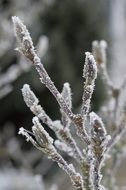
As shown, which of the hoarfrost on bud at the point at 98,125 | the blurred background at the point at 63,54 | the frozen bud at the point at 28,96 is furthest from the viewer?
the blurred background at the point at 63,54

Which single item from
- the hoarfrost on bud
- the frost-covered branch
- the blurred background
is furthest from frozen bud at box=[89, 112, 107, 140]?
the blurred background

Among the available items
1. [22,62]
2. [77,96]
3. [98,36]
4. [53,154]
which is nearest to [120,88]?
[53,154]

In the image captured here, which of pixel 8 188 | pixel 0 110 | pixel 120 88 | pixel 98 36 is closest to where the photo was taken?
pixel 120 88

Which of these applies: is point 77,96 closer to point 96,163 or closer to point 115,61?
point 115,61

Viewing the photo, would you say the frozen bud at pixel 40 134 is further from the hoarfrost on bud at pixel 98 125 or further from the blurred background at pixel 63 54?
the blurred background at pixel 63 54

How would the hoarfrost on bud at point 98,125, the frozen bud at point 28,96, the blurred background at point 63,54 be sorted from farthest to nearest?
the blurred background at point 63,54, the frozen bud at point 28,96, the hoarfrost on bud at point 98,125

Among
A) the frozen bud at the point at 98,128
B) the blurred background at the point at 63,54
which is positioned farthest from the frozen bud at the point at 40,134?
the blurred background at the point at 63,54

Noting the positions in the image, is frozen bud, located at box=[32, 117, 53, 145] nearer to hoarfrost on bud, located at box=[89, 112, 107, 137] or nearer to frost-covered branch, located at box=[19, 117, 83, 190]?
frost-covered branch, located at box=[19, 117, 83, 190]

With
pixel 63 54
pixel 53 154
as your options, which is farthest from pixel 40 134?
pixel 63 54

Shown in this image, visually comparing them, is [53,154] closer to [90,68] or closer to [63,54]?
[90,68]
